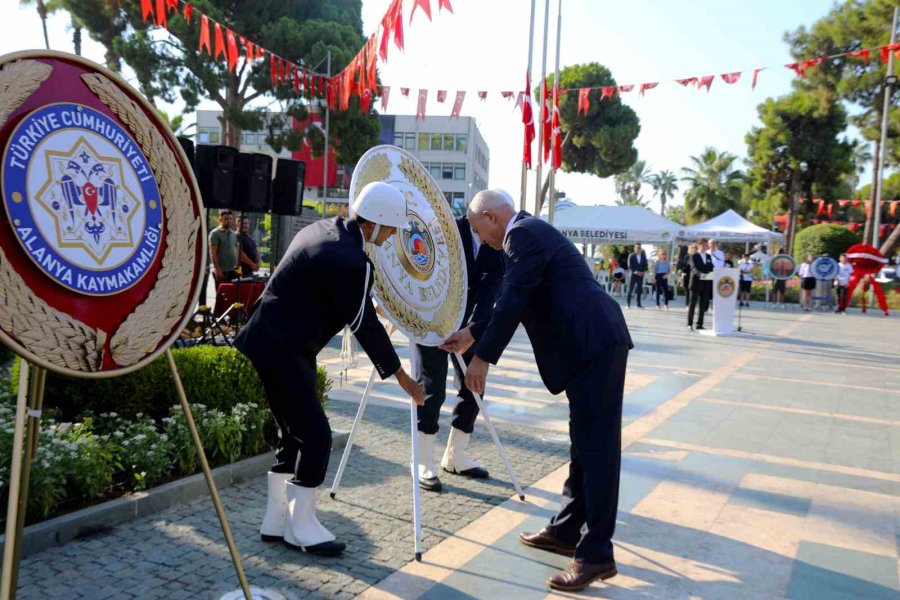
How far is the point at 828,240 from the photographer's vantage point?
1195 inches

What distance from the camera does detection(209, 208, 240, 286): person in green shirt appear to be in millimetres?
10758

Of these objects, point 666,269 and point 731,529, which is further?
point 666,269

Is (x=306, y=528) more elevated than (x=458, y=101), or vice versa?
(x=458, y=101)

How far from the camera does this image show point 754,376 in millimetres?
9867

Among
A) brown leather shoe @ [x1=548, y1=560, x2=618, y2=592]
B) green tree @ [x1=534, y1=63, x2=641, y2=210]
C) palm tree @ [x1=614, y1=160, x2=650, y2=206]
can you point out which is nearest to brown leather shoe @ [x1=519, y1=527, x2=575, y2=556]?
brown leather shoe @ [x1=548, y1=560, x2=618, y2=592]

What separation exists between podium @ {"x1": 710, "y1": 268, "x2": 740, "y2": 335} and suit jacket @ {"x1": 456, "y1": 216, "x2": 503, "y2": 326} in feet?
35.1

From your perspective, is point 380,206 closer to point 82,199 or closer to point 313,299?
point 313,299

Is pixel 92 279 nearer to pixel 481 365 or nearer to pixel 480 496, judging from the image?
pixel 481 365

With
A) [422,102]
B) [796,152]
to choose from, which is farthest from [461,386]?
[796,152]

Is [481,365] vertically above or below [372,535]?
above

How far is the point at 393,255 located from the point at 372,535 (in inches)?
60.9

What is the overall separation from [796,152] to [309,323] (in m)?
39.2

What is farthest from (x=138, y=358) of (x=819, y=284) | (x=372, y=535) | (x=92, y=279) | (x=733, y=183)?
(x=733, y=183)

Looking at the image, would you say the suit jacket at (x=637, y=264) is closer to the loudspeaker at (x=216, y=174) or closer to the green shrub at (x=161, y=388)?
the loudspeaker at (x=216, y=174)
